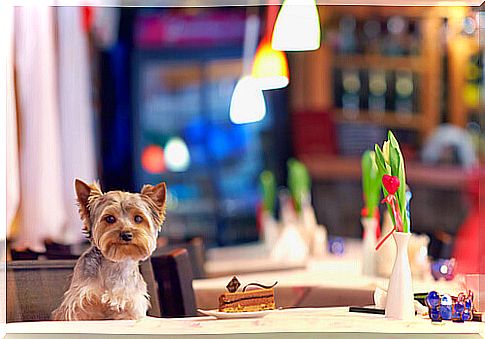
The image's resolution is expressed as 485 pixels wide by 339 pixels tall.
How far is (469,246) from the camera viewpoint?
4.50 meters

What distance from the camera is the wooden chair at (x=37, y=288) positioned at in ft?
7.46

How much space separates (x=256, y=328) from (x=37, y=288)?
1.75ft

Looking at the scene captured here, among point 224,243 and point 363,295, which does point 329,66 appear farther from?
point 363,295

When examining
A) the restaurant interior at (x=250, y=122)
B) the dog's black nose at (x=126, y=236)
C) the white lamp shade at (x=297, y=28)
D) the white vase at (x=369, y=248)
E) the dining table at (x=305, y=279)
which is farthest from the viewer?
the restaurant interior at (x=250, y=122)

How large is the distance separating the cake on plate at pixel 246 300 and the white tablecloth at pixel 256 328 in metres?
0.07

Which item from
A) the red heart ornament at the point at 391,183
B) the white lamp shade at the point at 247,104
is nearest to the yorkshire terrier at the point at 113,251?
the red heart ornament at the point at 391,183

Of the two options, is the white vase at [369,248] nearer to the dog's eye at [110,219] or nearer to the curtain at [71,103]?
the curtain at [71,103]

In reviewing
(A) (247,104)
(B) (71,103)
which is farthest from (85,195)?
(B) (71,103)

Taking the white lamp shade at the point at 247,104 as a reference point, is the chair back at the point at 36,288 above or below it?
below

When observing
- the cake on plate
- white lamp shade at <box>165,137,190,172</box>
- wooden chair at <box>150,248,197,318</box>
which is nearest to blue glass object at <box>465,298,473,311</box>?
the cake on plate

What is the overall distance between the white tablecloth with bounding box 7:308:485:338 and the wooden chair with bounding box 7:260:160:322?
0.03m

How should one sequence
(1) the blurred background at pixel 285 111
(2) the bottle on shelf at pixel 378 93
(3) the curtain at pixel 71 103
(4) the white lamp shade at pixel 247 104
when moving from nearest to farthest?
(4) the white lamp shade at pixel 247 104
(3) the curtain at pixel 71 103
(1) the blurred background at pixel 285 111
(2) the bottle on shelf at pixel 378 93

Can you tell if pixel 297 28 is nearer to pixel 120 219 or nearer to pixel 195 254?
pixel 195 254

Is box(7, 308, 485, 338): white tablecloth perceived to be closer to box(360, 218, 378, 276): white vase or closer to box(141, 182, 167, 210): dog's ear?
box(141, 182, 167, 210): dog's ear
